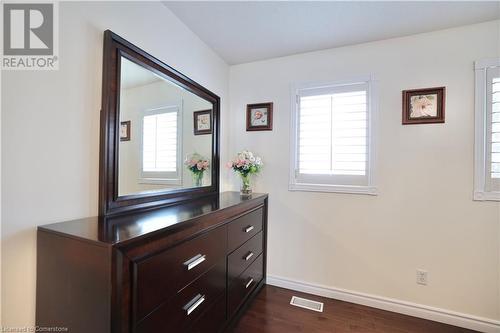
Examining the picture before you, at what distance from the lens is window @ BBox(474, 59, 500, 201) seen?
71.3 inches

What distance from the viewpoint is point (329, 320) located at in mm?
1935

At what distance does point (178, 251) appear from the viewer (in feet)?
3.84

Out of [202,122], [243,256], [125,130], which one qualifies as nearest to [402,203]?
[243,256]

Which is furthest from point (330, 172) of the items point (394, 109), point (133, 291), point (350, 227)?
point (133, 291)

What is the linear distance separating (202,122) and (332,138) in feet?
4.25

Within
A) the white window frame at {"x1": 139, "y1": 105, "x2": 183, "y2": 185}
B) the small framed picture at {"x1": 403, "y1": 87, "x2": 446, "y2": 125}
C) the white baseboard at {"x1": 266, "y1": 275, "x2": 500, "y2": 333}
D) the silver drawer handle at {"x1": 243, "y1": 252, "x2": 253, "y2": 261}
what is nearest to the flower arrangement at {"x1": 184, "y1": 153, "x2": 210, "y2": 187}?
the white window frame at {"x1": 139, "y1": 105, "x2": 183, "y2": 185}

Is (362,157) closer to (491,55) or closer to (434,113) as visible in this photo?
(434,113)

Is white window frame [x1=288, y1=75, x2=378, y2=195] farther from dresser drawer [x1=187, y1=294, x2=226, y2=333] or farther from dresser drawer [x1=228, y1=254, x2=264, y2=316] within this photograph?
dresser drawer [x1=187, y1=294, x2=226, y2=333]

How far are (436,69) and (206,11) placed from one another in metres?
1.99

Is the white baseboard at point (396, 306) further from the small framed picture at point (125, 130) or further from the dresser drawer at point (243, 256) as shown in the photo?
the small framed picture at point (125, 130)

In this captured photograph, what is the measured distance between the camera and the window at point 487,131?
181 cm

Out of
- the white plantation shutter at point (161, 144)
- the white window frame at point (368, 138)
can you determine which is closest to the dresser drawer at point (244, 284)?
the white window frame at point (368, 138)

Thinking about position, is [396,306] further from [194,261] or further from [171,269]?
[171,269]

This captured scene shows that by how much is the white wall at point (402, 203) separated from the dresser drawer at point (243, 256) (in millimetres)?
306
